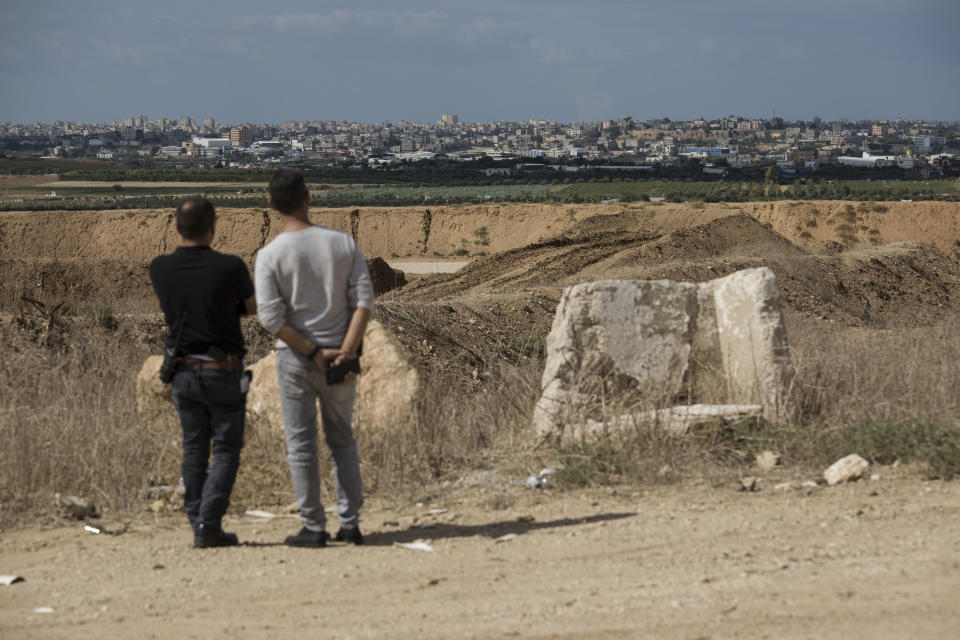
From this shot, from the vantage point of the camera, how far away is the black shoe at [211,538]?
5.13m

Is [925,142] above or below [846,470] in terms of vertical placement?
above

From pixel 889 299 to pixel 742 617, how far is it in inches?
767

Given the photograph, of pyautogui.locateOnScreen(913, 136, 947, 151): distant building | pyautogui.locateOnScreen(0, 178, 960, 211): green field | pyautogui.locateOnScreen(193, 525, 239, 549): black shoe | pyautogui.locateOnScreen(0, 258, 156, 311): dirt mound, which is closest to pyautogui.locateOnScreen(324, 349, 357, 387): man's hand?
pyautogui.locateOnScreen(193, 525, 239, 549): black shoe

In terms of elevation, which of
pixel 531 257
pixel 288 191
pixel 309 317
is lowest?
pixel 531 257

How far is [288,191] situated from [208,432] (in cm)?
123

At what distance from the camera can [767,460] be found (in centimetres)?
625

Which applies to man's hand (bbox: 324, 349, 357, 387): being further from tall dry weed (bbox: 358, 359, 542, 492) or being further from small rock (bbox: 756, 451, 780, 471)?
small rock (bbox: 756, 451, 780, 471)

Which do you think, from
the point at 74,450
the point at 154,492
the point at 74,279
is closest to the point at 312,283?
the point at 154,492

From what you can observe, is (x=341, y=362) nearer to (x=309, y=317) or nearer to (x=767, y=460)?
(x=309, y=317)

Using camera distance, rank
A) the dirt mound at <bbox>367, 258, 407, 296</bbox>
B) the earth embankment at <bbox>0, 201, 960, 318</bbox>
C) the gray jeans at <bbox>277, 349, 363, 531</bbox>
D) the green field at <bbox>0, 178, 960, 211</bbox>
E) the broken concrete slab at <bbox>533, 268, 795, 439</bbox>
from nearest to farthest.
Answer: the gray jeans at <bbox>277, 349, 363, 531</bbox>, the broken concrete slab at <bbox>533, 268, 795, 439</bbox>, the earth embankment at <bbox>0, 201, 960, 318</bbox>, the dirt mound at <bbox>367, 258, 407, 296</bbox>, the green field at <bbox>0, 178, 960, 211</bbox>

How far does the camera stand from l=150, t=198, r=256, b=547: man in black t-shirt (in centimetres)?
489

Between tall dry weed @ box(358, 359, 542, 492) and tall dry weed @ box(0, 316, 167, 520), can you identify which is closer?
tall dry weed @ box(0, 316, 167, 520)

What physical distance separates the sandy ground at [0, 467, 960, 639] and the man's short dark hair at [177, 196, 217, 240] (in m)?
1.54

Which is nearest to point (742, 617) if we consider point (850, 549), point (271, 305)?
point (850, 549)
